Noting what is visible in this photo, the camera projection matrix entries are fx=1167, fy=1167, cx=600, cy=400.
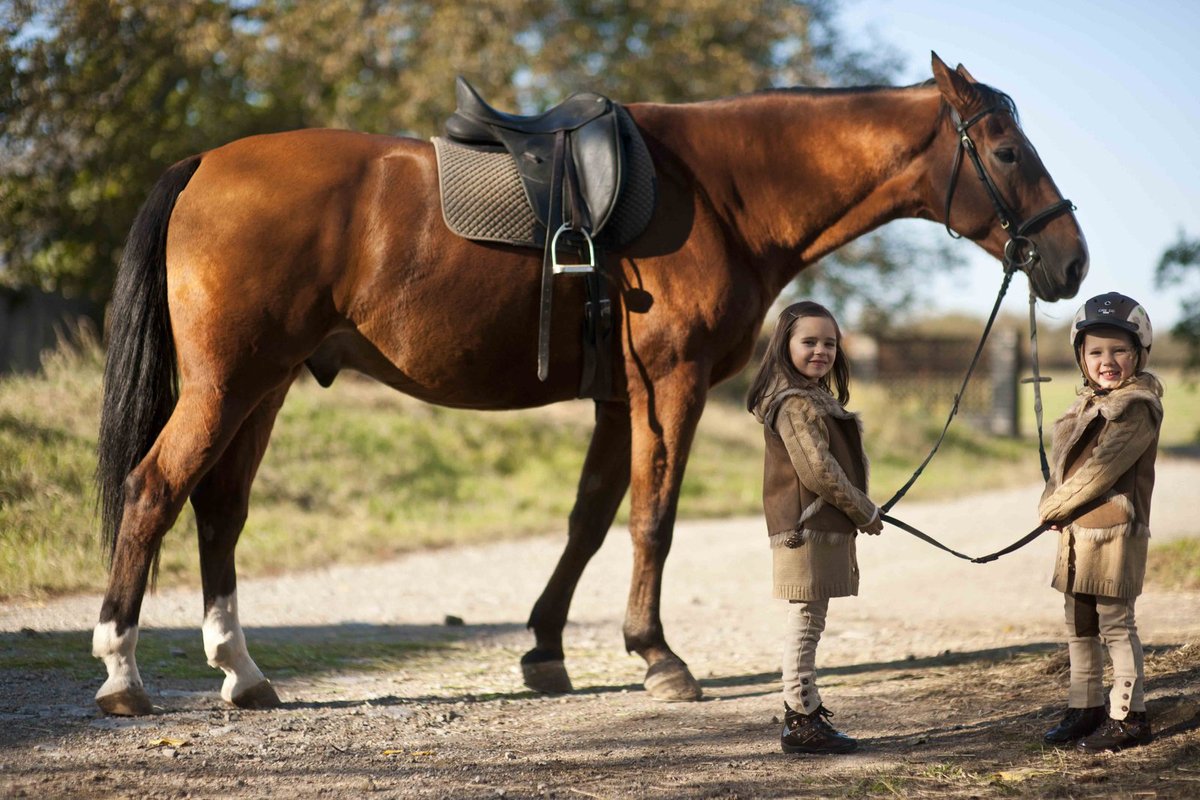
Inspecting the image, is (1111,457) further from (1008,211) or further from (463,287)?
(463,287)

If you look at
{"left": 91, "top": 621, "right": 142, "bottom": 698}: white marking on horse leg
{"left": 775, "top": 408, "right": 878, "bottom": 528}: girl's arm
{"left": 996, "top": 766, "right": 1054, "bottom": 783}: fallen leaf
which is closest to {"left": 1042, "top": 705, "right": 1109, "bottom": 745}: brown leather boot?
{"left": 996, "top": 766, "right": 1054, "bottom": 783}: fallen leaf

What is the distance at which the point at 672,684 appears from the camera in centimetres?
436

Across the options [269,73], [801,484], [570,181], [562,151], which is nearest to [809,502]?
[801,484]

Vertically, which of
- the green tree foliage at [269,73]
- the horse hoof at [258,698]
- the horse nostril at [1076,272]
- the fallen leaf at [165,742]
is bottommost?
the horse hoof at [258,698]

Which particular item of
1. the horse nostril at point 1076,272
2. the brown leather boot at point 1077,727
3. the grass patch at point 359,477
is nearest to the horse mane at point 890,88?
the horse nostril at point 1076,272

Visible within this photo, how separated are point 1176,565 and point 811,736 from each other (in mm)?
4650

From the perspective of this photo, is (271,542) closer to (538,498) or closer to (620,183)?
(538,498)

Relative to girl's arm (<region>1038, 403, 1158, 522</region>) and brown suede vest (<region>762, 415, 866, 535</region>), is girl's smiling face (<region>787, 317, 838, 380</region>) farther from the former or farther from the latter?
girl's arm (<region>1038, 403, 1158, 522</region>)

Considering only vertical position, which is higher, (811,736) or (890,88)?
(890,88)

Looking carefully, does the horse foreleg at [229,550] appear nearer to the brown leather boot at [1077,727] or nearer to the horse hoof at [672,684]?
the horse hoof at [672,684]

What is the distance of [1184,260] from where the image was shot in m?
10.9

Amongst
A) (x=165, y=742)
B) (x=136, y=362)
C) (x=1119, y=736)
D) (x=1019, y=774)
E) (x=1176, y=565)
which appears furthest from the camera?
(x=1176, y=565)

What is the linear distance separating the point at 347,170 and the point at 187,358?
2.84 feet

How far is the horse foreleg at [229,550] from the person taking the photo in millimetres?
4145
